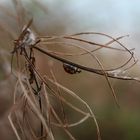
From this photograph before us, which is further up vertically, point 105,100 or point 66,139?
point 105,100

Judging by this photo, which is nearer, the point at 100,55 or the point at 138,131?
the point at 138,131

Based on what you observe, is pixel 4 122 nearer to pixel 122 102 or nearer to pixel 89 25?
pixel 122 102

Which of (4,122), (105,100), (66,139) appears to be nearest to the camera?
(4,122)

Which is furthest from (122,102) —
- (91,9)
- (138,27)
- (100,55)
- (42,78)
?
(42,78)

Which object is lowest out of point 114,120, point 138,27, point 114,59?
point 114,120

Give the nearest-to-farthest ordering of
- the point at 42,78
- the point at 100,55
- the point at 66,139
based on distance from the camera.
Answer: the point at 42,78
the point at 66,139
the point at 100,55

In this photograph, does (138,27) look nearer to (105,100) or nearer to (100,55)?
(100,55)

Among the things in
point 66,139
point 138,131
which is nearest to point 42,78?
point 66,139

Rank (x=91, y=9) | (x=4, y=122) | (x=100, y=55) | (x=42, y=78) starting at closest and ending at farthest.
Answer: (x=42, y=78), (x=4, y=122), (x=100, y=55), (x=91, y=9)

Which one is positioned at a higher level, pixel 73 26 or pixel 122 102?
pixel 73 26
